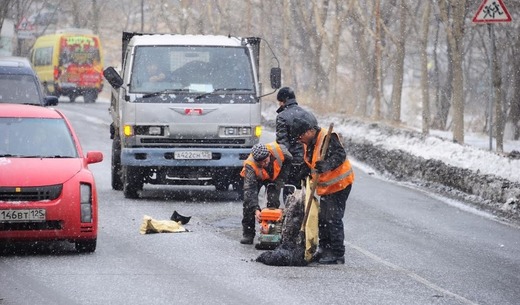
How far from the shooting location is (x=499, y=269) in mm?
11438

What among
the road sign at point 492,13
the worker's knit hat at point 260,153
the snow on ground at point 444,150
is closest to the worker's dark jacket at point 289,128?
the worker's knit hat at point 260,153

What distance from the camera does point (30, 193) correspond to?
1118 cm

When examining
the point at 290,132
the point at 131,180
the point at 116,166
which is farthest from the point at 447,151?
the point at 290,132

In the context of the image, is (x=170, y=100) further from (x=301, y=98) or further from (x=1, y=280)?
(x=301, y=98)

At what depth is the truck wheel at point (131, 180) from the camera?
1647cm

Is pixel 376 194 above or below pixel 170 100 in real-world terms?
below

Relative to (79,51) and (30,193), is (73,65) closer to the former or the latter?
(79,51)

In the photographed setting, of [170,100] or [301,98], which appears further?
[301,98]

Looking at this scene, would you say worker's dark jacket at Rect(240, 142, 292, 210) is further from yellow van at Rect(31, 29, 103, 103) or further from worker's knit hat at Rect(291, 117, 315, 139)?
yellow van at Rect(31, 29, 103, 103)

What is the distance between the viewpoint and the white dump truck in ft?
53.7

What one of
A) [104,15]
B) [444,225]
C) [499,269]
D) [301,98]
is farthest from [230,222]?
[104,15]

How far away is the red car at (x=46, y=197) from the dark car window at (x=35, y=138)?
0.5 inches

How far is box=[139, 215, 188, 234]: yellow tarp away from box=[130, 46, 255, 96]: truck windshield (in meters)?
3.37

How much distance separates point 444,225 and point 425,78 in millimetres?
20353
